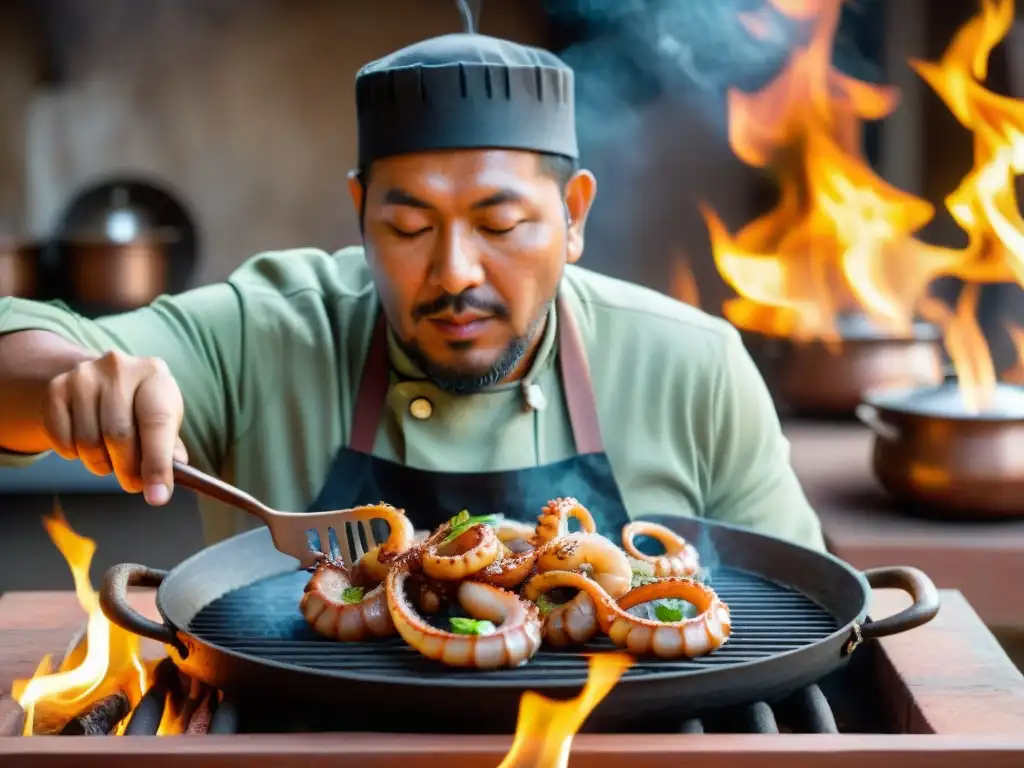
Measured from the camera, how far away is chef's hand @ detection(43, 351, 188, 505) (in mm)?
1446

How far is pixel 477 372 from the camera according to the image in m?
2.08

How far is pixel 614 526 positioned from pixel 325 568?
0.65 metres

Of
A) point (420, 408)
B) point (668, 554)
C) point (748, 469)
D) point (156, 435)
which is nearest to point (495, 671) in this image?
point (668, 554)

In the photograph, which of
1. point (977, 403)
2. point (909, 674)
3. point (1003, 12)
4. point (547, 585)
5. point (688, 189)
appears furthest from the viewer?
point (688, 189)

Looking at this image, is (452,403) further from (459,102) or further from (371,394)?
(459,102)

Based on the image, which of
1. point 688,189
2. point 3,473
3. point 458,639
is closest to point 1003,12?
point 688,189

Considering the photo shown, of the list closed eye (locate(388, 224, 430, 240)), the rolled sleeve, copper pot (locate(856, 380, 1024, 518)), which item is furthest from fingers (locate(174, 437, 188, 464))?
copper pot (locate(856, 380, 1024, 518))

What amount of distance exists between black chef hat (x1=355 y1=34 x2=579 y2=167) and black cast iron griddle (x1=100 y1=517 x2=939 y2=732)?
27.8 inches

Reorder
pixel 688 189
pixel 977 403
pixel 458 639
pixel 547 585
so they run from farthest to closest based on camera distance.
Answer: pixel 688 189 → pixel 977 403 → pixel 547 585 → pixel 458 639

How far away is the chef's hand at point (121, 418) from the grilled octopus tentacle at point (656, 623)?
0.50 metres

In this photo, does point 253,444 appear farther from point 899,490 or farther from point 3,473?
point 3,473

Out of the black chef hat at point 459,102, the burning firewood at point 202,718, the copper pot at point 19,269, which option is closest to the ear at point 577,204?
the black chef hat at point 459,102

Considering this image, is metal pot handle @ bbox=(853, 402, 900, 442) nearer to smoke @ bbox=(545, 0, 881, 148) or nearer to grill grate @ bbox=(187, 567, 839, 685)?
grill grate @ bbox=(187, 567, 839, 685)

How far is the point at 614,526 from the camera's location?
202 centimetres
